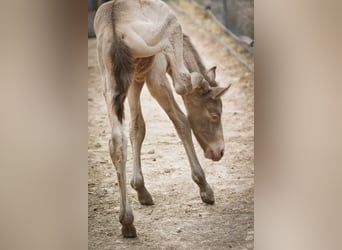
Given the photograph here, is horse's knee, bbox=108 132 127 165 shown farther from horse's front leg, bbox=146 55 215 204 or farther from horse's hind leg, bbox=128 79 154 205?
horse's front leg, bbox=146 55 215 204

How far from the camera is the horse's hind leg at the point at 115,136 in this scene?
2.79 m

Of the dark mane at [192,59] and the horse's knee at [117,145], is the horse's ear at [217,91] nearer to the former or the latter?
the dark mane at [192,59]

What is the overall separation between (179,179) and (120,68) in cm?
70

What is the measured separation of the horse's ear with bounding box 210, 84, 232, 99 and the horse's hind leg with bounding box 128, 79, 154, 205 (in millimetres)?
407

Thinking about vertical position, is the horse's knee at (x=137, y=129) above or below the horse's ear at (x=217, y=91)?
below

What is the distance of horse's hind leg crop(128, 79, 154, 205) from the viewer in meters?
2.79

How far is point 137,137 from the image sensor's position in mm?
2799

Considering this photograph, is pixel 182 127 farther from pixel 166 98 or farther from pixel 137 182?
pixel 137 182

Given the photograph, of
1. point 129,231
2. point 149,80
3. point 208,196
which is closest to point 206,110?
point 149,80

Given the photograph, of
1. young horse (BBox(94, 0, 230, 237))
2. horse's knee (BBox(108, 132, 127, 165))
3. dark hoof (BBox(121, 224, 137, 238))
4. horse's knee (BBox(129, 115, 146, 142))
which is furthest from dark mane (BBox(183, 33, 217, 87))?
dark hoof (BBox(121, 224, 137, 238))

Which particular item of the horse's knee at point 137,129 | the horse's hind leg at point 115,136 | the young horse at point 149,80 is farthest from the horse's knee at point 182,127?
the horse's hind leg at point 115,136

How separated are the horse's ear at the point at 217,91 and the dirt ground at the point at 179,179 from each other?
0.03m
